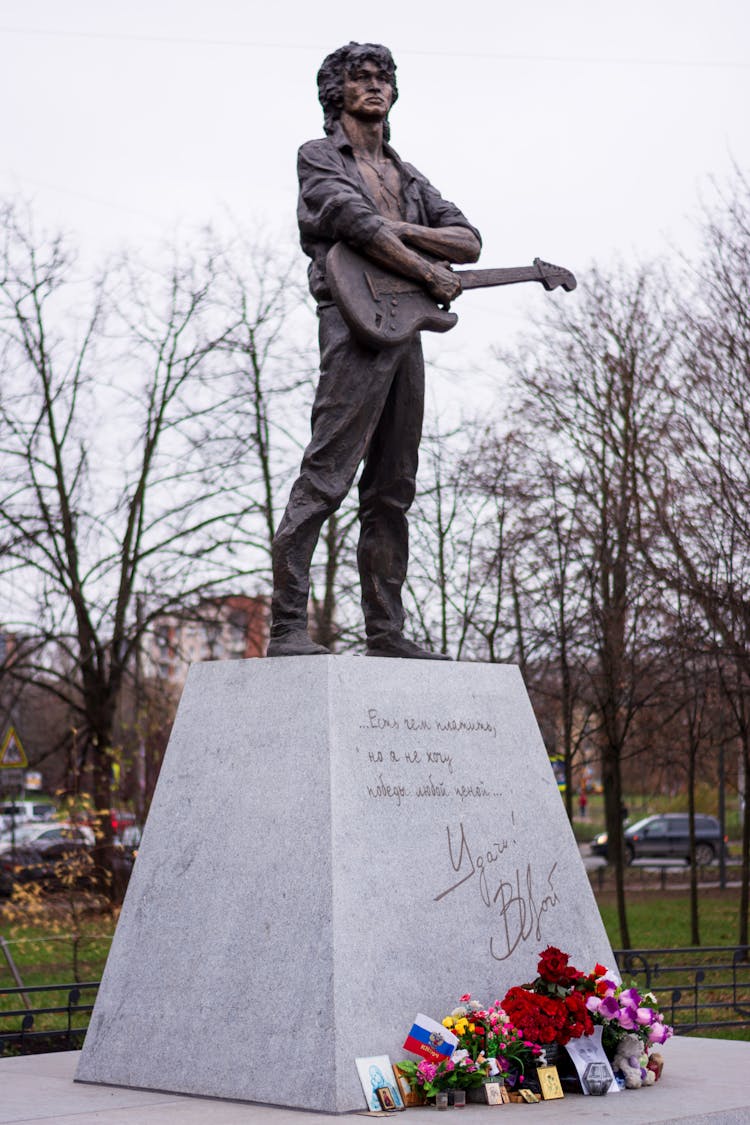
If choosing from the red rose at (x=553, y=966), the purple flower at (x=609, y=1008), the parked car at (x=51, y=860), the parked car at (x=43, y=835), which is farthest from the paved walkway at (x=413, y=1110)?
the parked car at (x=43, y=835)

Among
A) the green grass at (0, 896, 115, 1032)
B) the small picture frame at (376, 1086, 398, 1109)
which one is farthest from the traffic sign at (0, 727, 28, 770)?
the small picture frame at (376, 1086, 398, 1109)

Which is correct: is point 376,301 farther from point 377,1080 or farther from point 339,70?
point 377,1080

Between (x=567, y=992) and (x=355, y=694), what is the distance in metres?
1.36

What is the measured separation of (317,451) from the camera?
259 inches

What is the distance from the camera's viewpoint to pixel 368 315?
6539 mm

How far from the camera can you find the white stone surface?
5.55m

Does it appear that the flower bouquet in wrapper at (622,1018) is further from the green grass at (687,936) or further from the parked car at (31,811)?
the parked car at (31,811)

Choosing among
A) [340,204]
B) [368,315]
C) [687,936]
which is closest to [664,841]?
[687,936]

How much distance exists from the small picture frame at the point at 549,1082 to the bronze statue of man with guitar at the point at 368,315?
6.03 feet

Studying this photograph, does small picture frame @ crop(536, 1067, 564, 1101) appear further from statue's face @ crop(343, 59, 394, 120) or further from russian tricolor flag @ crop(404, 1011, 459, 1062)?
statue's face @ crop(343, 59, 394, 120)

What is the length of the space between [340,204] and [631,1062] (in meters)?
3.55

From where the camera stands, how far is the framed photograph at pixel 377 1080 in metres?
5.32

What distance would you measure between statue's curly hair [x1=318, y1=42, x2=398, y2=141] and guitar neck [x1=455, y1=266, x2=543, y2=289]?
2.67 ft
